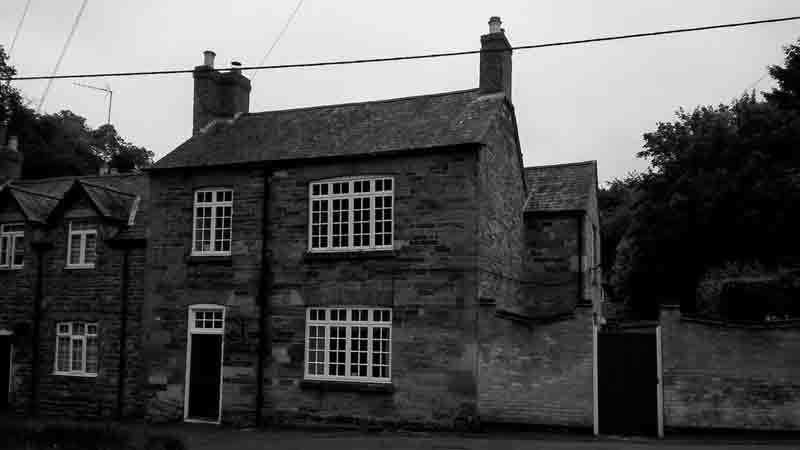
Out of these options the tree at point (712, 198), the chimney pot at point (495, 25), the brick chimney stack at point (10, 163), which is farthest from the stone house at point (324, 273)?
the tree at point (712, 198)

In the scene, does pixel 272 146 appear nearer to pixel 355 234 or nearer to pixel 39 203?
pixel 355 234

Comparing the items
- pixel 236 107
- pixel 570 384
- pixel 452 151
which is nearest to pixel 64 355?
pixel 236 107

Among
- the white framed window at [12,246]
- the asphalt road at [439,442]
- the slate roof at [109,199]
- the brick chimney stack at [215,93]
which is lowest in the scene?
the asphalt road at [439,442]

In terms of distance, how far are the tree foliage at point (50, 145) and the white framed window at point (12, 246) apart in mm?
15938

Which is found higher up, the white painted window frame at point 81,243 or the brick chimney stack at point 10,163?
the brick chimney stack at point 10,163

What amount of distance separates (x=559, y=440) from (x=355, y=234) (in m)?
7.34

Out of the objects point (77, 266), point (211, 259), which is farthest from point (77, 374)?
point (211, 259)

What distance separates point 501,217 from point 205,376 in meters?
9.49

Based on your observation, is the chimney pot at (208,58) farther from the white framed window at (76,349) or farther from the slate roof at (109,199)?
the white framed window at (76,349)

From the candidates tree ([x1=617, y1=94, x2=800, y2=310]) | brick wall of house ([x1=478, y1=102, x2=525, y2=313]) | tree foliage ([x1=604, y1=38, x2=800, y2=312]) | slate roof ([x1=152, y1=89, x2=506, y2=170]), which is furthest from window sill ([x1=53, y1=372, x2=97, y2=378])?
tree ([x1=617, y1=94, x2=800, y2=310])

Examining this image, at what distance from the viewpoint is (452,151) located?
19172 millimetres

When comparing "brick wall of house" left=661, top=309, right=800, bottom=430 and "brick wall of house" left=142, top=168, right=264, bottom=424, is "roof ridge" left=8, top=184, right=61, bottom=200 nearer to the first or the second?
"brick wall of house" left=142, top=168, right=264, bottom=424

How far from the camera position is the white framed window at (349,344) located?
757 inches

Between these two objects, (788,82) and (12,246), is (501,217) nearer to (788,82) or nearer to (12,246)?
(12,246)
